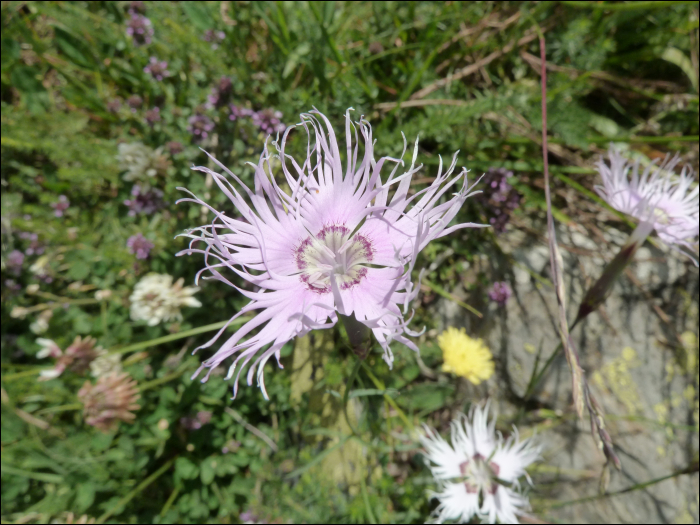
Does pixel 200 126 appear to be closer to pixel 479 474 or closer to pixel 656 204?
pixel 656 204

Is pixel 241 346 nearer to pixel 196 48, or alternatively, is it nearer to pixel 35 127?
pixel 196 48

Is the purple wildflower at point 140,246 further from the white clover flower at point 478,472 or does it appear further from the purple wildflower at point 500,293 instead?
the purple wildflower at point 500,293

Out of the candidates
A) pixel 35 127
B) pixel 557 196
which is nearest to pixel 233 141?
pixel 35 127

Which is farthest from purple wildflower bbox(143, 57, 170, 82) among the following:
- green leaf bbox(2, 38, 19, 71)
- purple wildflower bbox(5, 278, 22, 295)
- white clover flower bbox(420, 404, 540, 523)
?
white clover flower bbox(420, 404, 540, 523)

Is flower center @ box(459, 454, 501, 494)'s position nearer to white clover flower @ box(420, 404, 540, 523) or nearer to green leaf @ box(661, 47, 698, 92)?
white clover flower @ box(420, 404, 540, 523)

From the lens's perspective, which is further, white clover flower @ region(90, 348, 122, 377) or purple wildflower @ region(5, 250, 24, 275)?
purple wildflower @ region(5, 250, 24, 275)
